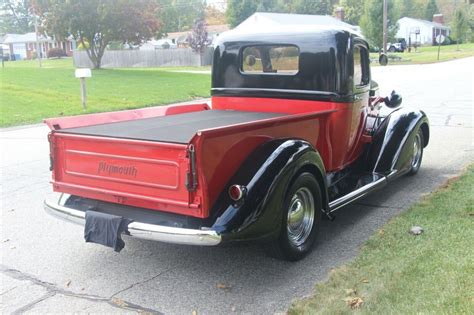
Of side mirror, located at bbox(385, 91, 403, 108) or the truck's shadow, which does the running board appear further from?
side mirror, located at bbox(385, 91, 403, 108)

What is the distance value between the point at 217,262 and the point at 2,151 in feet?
21.5

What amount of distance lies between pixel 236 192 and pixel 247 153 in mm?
406

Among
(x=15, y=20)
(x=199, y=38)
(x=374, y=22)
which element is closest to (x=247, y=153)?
(x=199, y=38)

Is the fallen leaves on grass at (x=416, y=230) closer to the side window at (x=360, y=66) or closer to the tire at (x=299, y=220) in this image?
the tire at (x=299, y=220)

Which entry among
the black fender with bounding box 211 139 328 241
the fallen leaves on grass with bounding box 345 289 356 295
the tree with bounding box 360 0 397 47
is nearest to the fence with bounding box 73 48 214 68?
the tree with bounding box 360 0 397 47

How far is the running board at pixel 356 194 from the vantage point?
4660 mm

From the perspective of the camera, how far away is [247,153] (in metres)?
3.94

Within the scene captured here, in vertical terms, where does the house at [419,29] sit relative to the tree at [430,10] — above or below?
below

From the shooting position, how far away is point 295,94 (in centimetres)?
542

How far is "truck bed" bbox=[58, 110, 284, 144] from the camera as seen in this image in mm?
4090

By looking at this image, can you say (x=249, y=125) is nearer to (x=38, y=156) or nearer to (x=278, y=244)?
(x=278, y=244)

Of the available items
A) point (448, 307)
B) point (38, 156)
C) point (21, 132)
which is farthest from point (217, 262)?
point (21, 132)

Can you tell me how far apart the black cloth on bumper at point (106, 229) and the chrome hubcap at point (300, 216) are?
51.4 inches

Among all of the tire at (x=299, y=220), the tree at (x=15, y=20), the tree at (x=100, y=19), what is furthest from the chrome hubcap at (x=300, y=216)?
the tree at (x=15, y=20)
